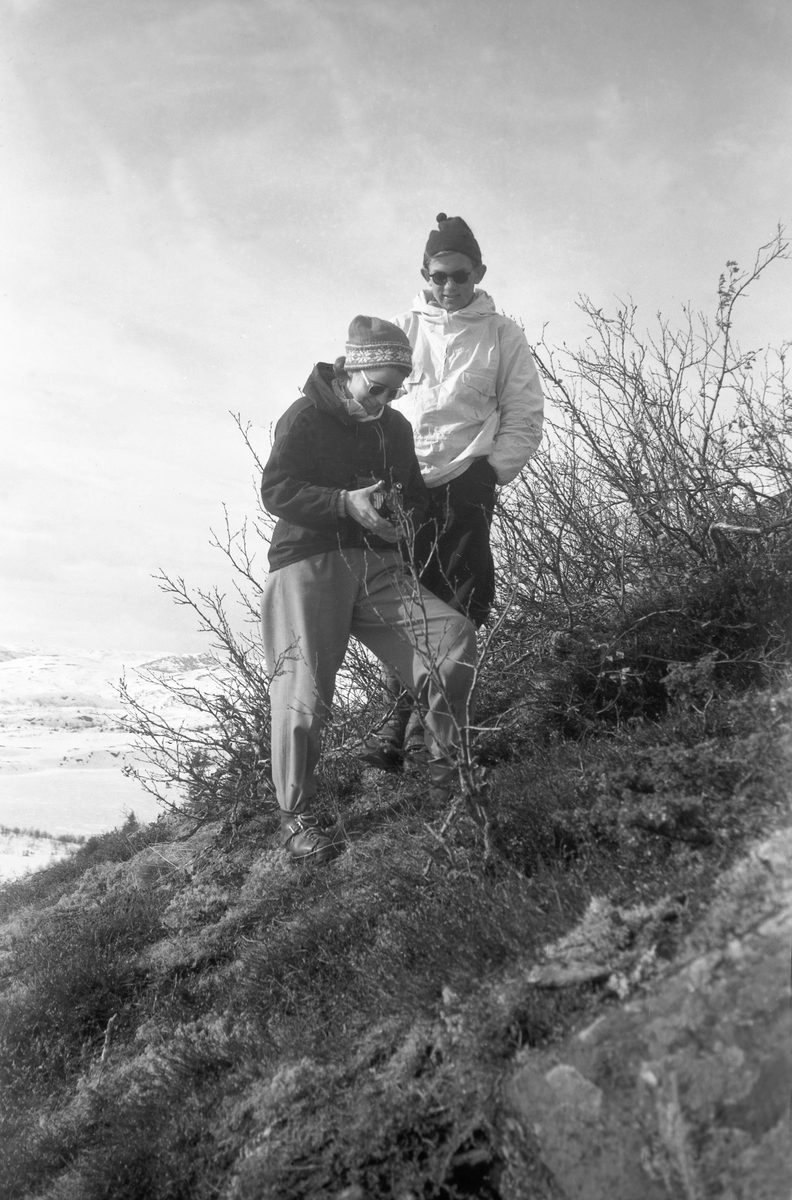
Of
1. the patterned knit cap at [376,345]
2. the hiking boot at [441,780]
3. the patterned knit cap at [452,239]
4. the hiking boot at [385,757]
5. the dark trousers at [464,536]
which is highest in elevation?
the patterned knit cap at [452,239]

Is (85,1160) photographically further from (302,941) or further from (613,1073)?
(613,1073)

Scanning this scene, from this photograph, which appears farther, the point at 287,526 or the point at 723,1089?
the point at 287,526

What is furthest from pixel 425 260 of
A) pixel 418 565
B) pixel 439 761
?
pixel 439 761

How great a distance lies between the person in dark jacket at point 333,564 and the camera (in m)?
3.23

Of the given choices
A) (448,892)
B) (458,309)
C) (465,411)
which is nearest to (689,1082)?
(448,892)

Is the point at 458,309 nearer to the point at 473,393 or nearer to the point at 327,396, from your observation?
the point at 473,393

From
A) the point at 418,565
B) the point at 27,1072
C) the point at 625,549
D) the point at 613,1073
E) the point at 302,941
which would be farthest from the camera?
the point at 625,549

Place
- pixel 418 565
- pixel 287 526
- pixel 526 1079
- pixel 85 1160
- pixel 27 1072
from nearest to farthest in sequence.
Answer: pixel 526 1079, pixel 85 1160, pixel 27 1072, pixel 287 526, pixel 418 565

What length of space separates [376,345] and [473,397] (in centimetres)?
66

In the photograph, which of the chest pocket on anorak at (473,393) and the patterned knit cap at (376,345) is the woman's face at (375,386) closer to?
the patterned knit cap at (376,345)

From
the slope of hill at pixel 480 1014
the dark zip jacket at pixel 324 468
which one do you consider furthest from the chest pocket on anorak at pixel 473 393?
the slope of hill at pixel 480 1014

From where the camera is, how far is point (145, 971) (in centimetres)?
349

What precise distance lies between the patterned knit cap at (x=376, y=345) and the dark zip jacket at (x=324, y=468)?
0.67 ft

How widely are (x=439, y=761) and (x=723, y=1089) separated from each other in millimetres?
1840
